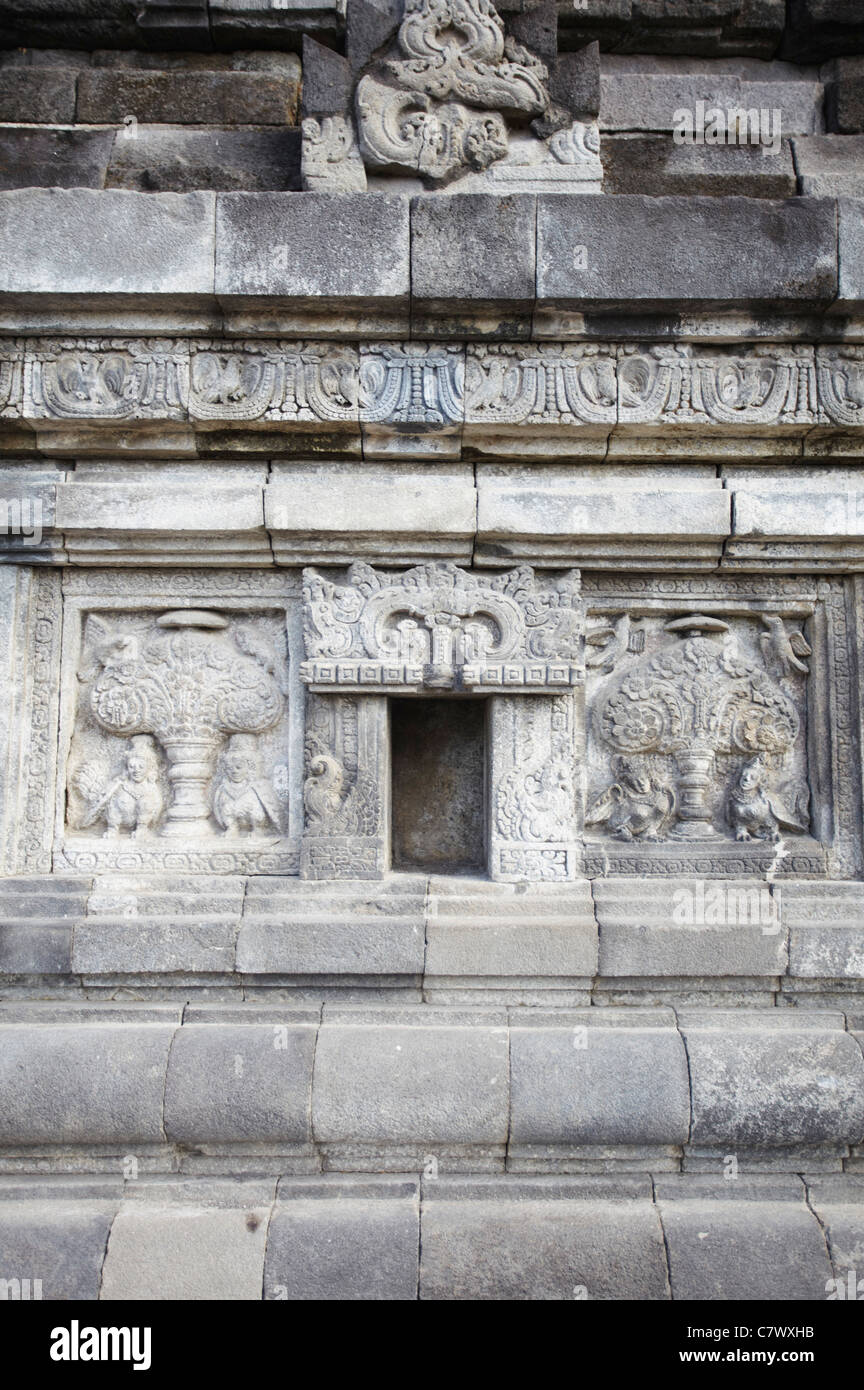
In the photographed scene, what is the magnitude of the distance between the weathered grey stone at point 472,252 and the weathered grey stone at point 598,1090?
10.2ft

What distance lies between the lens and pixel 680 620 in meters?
4.20

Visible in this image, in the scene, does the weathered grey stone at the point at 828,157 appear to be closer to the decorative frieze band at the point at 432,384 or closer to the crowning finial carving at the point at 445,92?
the decorative frieze band at the point at 432,384

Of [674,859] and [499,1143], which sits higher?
[674,859]

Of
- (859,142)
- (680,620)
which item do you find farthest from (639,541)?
(859,142)

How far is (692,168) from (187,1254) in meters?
5.29

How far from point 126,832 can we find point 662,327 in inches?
130

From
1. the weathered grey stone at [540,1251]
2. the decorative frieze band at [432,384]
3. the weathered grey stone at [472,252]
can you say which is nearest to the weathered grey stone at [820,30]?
the decorative frieze band at [432,384]

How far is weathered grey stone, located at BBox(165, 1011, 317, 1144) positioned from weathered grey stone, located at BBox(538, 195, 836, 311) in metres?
3.35

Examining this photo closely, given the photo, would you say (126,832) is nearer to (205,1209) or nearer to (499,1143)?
(205,1209)

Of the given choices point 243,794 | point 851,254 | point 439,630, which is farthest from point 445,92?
point 243,794

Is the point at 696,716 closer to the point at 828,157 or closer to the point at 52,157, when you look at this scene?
the point at 828,157

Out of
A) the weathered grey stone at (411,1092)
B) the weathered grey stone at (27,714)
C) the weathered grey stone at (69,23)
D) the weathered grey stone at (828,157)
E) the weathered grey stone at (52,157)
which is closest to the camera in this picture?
the weathered grey stone at (411,1092)

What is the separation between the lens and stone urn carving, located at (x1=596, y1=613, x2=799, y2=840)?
409 cm

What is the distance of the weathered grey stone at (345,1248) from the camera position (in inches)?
127
